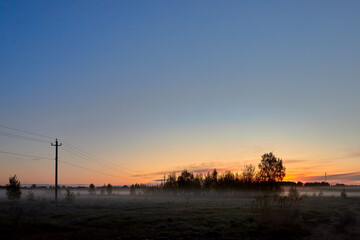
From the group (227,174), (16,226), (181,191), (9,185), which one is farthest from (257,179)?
(16,226)

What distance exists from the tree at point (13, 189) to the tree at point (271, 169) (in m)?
71.1

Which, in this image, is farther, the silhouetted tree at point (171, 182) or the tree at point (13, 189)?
the silhouetted tree at point (171, 182)

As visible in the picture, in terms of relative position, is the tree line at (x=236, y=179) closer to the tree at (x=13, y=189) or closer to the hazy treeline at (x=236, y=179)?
the hazy treeline at (x=236, y=179)

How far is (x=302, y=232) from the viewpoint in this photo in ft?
69.3

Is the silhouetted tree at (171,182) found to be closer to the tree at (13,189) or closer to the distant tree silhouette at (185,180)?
the distant tree silhouette at (185,180)

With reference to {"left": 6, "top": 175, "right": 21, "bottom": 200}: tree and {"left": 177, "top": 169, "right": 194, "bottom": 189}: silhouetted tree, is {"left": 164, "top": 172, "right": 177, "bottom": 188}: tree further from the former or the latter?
{"left": 6, "top": 175, "right": 21, "bottom": 200}: tree

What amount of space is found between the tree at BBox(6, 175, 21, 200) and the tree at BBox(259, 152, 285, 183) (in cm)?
7112

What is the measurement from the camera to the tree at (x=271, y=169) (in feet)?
337

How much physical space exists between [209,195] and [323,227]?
265 ft

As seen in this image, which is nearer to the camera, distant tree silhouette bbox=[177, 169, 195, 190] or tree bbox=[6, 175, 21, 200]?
tree bbox=[6, 175, 21, 200]

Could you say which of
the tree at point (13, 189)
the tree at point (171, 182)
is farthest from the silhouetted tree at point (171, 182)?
the tree at point (13, 189)

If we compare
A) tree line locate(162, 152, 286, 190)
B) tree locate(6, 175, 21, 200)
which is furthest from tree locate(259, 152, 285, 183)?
tree locate(6, 175, 21, 200)

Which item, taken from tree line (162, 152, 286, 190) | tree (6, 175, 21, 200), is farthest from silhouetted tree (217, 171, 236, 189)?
tree (6, 175, 21, 200)

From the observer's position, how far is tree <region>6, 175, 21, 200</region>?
61744mm
